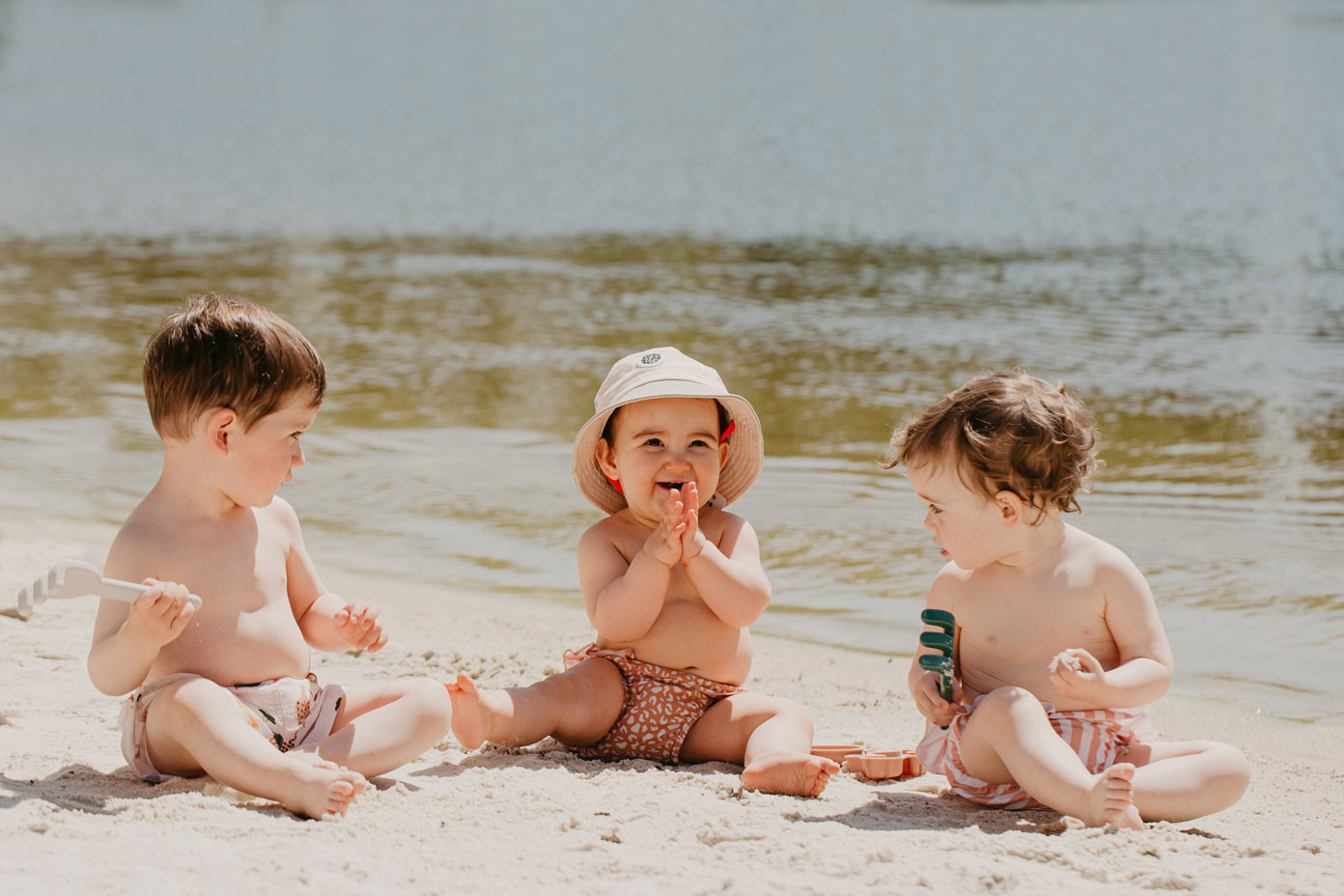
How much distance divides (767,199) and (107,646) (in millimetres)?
14130

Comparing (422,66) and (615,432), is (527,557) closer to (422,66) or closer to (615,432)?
(615,432)

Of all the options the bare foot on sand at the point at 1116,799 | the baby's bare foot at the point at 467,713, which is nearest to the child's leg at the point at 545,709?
the baby's bare foot at the point at 467,713

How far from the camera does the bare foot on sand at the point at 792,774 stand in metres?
2.83

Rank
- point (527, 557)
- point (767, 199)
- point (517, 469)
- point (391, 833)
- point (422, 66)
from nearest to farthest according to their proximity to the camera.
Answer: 1. point (391, 833)
2. point (527, 557)
3. point (517, 469)
4. point (767, 199)
5. point (422, 66)

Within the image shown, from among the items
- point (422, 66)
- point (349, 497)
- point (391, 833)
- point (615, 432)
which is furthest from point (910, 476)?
point (422, 66)

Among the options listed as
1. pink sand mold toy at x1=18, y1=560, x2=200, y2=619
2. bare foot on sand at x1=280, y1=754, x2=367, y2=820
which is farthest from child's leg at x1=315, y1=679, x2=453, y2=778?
pink sand mold toy at x1=18, y1=560, x2=200, y2=619

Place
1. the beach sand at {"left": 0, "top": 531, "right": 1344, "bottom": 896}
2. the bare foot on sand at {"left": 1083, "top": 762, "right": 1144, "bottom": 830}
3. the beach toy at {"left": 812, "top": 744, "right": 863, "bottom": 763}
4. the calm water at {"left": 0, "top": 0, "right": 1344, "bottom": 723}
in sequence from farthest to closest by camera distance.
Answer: the calm water at {"left": 0, "top": 0, "right": 1344, "bottom": 723}, the beach toy at {"left": 812, "top": 744, "right": 863, "bottom": 763}, the bare foot on sand at {"left": 1083, "top": 762, "right": 1144, "bottom": 830}, the beach sand at {"left": 0, "top": 531, "right": 1344, "bottom": 896}

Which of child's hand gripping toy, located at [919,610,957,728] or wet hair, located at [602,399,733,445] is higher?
wet hair, located at [602,399,733,445]

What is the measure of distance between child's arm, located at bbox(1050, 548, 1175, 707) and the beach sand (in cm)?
25

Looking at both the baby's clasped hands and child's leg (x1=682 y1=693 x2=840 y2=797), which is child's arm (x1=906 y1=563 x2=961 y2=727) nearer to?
child's leg (x1=682 y1=693 x2=840 y2=797)

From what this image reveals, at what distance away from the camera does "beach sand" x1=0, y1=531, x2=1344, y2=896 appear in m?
2.27

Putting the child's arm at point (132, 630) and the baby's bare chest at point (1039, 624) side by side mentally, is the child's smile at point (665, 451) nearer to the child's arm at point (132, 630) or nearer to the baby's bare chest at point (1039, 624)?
the baby's bare chest at point (1039, 624)

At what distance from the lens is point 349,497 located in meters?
5.75

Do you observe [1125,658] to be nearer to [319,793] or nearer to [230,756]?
[319,793]
